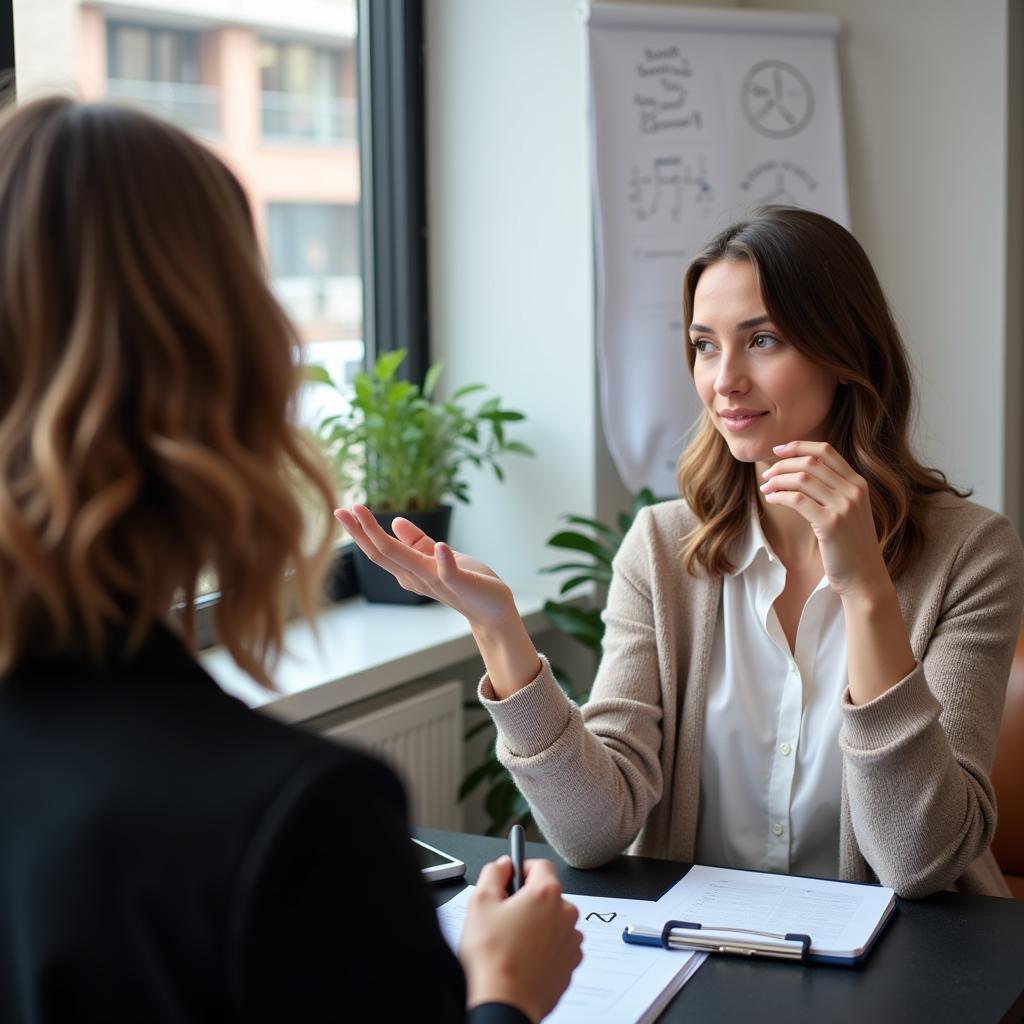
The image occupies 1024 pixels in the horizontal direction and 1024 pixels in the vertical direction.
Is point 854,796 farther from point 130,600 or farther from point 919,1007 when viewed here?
point 130,600

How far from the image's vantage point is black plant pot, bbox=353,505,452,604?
9.35 feet

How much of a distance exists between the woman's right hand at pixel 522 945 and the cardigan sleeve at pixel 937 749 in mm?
589

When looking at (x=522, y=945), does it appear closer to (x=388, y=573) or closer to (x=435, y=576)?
(x=435, y=576)

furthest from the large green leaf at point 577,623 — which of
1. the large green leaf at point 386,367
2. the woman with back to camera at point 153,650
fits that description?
the woman with back to camera at point 153,650

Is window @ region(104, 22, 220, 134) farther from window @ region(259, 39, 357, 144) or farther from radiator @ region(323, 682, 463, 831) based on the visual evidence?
radiator @ region(323, 682, 463, 831)

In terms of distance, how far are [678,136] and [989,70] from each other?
790 mm

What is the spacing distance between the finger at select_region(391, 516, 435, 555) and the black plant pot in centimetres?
119

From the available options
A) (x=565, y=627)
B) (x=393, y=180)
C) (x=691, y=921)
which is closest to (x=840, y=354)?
(x=691, y=921)

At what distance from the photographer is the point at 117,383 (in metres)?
0.70

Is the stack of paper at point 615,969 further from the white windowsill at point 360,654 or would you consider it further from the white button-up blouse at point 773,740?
the white windowsill at point 360,654

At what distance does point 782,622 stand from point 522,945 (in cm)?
98

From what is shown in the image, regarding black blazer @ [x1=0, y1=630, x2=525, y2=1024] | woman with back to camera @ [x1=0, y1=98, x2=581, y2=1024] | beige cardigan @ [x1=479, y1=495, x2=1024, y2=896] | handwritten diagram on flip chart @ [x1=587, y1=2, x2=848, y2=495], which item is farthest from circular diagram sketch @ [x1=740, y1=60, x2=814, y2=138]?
black blazer @ [x1=0, y1=630, x2=525, y2=1024]

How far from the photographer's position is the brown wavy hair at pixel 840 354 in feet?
5.71

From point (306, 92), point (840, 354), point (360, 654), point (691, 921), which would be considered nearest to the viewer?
point (691, 921)
